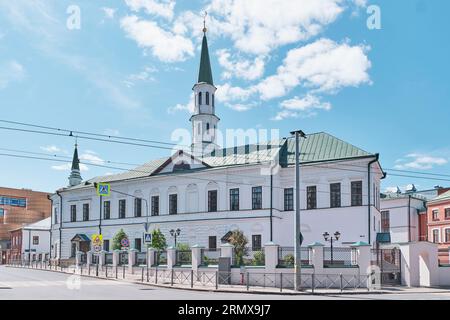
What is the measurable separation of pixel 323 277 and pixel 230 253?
5.55 metres

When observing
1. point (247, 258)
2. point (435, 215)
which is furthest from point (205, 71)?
point (435, 215)

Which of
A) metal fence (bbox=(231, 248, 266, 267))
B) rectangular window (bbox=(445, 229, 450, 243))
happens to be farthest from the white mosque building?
rectangular window (bbox=(445, 229, 450, 243))

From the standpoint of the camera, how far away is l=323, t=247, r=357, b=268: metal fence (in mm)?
26562

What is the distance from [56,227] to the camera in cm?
5847

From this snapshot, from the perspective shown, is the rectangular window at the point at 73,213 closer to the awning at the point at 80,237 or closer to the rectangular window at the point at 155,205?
the awning at the point at 80,237

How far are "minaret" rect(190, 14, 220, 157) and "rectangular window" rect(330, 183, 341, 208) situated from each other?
59.5 feet

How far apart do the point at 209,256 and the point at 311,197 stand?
1080 centimetres

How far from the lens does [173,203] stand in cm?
4647

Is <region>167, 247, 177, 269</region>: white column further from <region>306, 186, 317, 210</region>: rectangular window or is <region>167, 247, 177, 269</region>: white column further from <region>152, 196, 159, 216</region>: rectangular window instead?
<region>152, 196, 159, 216</region>: rectangular window

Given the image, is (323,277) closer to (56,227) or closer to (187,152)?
(187,152)

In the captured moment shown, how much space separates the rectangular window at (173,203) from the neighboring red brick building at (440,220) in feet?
98.8

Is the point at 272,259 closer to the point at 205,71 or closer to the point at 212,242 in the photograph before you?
the point at 212,242

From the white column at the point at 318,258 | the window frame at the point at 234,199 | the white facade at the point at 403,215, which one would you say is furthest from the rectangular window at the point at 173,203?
the white facade at the point at 403,215

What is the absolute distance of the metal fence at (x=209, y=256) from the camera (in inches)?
1192
